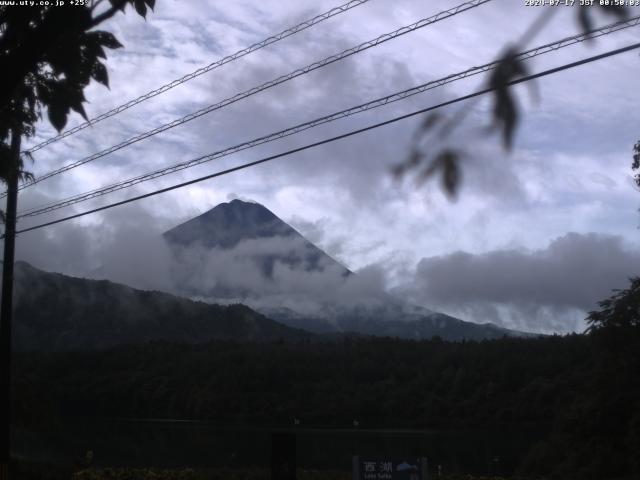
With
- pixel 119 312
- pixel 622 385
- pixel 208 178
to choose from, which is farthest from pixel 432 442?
pixel 119 312

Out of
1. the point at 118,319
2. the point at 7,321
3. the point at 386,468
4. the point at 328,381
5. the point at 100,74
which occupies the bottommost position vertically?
the point at 386,468

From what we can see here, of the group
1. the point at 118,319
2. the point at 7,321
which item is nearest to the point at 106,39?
the point at 7,321

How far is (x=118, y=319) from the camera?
510 ft

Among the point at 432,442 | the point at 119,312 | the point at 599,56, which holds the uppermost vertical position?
the point at 119,312

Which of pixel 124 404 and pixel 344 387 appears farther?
pixel 344 387

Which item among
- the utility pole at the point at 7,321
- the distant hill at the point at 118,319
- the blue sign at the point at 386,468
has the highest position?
the distant hill at the point at 118,319

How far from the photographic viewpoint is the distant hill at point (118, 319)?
12375 cm

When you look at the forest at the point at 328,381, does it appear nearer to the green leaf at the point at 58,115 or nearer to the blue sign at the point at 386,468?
the blue sign at the point at 386,468

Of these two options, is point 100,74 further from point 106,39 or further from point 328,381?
point 328,381

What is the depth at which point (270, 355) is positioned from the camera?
94.6 metres

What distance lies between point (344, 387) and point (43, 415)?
57591 mm

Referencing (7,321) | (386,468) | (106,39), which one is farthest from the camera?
(7,321)

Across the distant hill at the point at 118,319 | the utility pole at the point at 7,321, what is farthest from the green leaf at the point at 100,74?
the distant hill at the point at 118,319

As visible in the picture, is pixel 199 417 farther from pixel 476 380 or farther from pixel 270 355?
pixel 476 380
